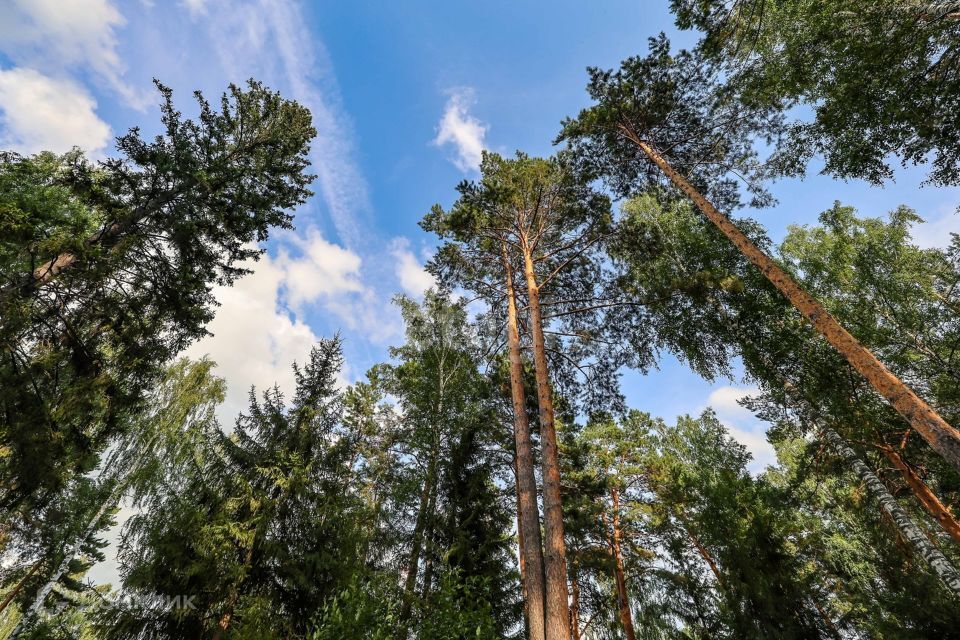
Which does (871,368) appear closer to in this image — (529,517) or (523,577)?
(529,517)

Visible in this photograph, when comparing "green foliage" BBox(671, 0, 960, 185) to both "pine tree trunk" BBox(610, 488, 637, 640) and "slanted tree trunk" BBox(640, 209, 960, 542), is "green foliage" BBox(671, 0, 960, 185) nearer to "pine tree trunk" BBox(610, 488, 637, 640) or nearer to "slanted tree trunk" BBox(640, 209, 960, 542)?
"slanted tree trunk" BBox(640, 209, 960, 542)

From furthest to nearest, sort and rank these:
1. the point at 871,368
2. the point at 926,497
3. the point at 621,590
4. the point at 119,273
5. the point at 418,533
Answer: the point at 621,590 < the point at 418,533 < the point at 926,497 < the point at 119,273 < the point at 871,368

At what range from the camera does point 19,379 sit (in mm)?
5445

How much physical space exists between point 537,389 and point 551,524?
340cm

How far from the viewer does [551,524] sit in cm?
623

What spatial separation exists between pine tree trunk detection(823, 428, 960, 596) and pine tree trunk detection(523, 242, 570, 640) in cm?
739

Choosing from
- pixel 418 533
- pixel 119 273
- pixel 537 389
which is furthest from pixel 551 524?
pixel 119 273

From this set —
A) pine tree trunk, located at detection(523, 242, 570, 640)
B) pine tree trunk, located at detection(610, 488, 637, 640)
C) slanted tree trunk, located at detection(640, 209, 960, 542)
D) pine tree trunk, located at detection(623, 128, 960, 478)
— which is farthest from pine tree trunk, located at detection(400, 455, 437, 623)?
slanted tree trunk, located at detection(640, 209, 960, 542)

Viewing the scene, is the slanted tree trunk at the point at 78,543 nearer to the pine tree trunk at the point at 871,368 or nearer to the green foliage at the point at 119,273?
the green foliage at the point at 119,273

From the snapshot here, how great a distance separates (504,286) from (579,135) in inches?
211

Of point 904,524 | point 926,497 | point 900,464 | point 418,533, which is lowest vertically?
point 904,524

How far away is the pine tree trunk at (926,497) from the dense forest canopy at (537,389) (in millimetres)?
147

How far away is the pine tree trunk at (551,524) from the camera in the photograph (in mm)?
5230

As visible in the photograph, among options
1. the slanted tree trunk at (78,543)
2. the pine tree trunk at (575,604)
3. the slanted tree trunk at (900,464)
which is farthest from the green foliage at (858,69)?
the slanted tree trunk at (78,543)
